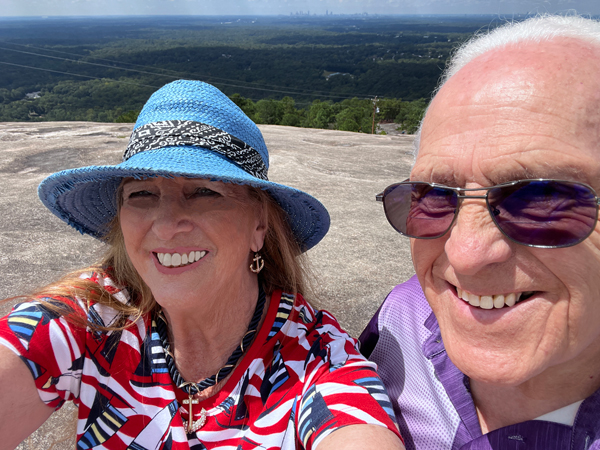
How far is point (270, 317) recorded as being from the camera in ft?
6.36

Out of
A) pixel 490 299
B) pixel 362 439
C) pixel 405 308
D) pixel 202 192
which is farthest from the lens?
pixel 405 308

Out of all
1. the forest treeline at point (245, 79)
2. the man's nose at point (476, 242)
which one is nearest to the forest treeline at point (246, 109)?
the forest treeline at point (245, 79)

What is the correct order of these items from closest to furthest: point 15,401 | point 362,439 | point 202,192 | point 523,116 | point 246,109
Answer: point 523,116, point 362,439, point 15,401, point 202,192, point 246,109

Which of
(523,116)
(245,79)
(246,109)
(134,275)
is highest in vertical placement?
(523,116)

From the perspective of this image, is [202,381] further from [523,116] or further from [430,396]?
[523,116]

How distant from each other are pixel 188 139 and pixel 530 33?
1.21 m

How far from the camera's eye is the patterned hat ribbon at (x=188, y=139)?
172 centimetres

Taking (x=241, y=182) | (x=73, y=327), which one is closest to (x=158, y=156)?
(x=241, y=182)

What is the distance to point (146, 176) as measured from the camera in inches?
66.1

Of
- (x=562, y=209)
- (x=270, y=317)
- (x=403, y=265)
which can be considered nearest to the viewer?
(x=562, y=209)

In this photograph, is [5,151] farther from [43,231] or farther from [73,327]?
[73,327]

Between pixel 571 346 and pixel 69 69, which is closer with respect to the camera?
pixel 571 346

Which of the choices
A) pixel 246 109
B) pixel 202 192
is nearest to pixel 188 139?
pixel 202 192

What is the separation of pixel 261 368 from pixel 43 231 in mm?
4242
